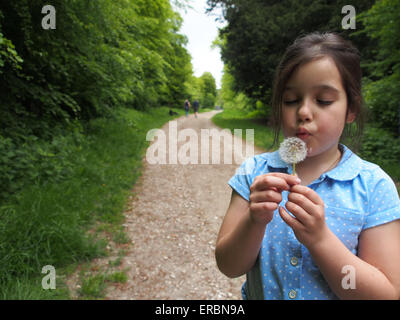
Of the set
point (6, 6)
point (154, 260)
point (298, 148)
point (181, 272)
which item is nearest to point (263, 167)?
point (298, 148)

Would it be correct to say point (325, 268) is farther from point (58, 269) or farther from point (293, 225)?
point (58, 269)

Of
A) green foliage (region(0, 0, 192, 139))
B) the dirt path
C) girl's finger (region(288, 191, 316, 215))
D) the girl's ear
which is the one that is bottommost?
the dirt path

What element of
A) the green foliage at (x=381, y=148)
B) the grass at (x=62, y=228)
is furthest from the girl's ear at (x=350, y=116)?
the green foliage at (x=381, y=148)

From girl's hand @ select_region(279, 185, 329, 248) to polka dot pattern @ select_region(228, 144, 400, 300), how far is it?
186 millimetres

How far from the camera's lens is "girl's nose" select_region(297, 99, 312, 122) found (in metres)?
0.96

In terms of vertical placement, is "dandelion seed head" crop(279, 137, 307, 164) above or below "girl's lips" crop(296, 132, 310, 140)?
below

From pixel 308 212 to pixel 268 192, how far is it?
0.47ft

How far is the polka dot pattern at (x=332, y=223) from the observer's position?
3.17ft

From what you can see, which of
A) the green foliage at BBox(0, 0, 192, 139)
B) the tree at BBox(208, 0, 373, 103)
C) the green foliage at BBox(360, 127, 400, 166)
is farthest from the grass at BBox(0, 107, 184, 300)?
the tree at BBox(208, 0, 373, 103)

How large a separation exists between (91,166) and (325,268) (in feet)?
17.1

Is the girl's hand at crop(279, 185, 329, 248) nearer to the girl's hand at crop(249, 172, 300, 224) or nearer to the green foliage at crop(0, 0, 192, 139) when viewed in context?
the girl's hand at crop(249, 172, 300, 224)

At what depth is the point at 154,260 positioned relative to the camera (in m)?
3.39

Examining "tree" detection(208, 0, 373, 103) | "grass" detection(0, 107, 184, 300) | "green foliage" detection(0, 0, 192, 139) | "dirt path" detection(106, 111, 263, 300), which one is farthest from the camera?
"tree" detection(208, 0, 373, 103)

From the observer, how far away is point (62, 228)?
3189 mm
